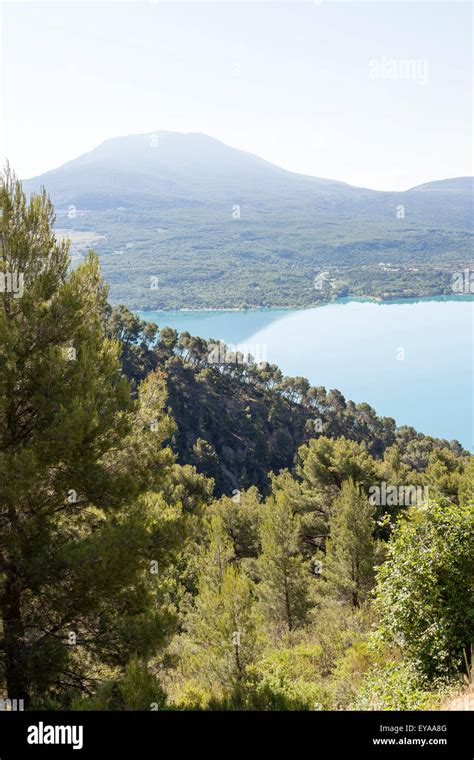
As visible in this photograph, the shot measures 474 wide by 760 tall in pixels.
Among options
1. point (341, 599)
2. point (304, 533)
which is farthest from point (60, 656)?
point (304, 533)

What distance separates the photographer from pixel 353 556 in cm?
1421

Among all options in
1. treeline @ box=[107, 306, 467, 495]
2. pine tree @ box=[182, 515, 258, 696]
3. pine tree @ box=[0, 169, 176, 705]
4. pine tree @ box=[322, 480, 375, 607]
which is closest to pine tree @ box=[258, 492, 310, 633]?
pine tree @ box=[322, 480, 375, 607]

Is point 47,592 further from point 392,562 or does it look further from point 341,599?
point 341,599

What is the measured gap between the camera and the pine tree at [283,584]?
1404 cm

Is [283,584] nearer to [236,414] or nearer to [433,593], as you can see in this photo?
[433,593]

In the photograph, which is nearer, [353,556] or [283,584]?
[283,584]

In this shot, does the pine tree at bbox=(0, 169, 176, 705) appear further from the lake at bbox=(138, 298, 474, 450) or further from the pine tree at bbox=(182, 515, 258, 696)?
the lake at bbox=(138, 298, 474, 450)

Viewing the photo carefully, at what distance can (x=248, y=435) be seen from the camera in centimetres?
5959

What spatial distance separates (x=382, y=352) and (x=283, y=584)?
13699 centimetres

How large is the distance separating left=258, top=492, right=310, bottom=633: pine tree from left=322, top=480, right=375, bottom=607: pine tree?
877 mm

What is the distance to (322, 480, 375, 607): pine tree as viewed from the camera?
1406 cm

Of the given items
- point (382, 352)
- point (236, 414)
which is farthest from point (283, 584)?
point (382, 352)

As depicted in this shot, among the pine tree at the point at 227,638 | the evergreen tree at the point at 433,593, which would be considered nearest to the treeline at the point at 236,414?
the pine tree at the point at 227,638

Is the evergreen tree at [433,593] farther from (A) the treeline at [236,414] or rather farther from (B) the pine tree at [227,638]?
(A) the treeline at [236,414]
